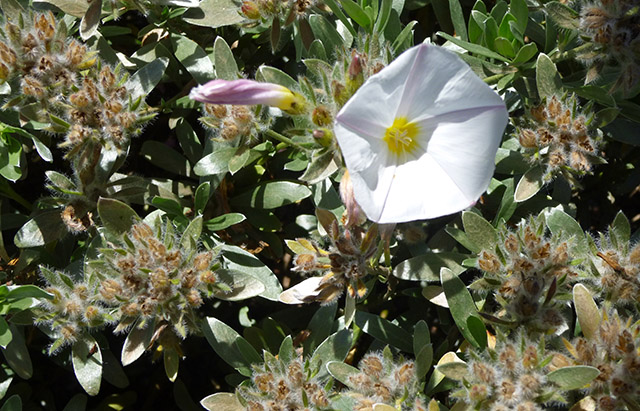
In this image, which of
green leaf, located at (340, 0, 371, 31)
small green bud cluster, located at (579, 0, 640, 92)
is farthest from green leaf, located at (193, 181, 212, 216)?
small green bud cluster, located at (579, 0, 640, 92)

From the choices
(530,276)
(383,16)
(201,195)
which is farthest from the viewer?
(201,195)

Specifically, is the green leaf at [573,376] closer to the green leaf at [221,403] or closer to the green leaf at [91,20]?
the green leaf at [221,403]

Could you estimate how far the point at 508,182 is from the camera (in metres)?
3.38

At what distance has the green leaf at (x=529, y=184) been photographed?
2.93 m

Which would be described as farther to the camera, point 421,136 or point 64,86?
point 64,86

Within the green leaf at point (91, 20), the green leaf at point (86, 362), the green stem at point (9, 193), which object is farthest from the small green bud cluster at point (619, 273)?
the green stem at point (9, 193)

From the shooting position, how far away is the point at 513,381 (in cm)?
257

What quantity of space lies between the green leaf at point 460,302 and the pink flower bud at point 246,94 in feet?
3.41

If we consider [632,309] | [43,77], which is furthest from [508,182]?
[43,77]

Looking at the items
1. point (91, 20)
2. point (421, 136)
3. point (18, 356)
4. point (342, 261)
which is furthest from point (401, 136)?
point (18, 356)

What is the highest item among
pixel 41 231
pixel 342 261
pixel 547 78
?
pixel 547 78

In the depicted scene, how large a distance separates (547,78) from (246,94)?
1472 mm

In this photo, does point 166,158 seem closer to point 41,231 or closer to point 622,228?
point 41,231

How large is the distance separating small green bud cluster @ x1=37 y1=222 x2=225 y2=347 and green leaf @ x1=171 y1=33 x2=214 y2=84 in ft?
3.07
